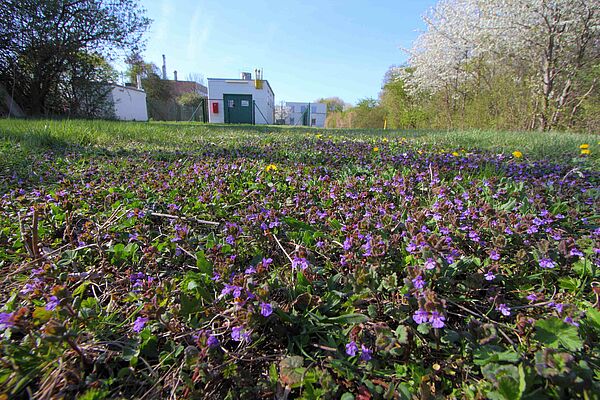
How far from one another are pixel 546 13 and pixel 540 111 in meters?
3.68

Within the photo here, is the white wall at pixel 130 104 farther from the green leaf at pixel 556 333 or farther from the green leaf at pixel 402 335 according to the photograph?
the green leaf at pixel 556 333

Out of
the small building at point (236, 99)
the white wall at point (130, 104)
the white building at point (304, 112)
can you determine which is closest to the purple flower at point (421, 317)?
the white wall at point (130, 104)

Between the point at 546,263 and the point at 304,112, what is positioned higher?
the point at 304,112

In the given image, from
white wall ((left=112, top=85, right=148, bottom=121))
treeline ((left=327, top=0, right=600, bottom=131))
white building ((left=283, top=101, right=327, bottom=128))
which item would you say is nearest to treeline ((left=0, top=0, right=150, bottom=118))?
white wall ((left=112, top=85, right=148, bottom=121))

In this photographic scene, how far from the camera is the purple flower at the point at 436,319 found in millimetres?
867

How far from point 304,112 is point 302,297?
4508 centimetres

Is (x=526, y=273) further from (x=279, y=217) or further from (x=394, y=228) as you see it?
(x=279, y=217)

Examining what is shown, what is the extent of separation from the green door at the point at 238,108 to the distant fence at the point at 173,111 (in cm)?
343

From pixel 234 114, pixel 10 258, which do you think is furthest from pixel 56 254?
pixel 234 114

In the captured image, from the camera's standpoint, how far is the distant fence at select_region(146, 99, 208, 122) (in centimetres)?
3105

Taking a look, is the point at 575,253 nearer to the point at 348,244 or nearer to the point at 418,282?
the point at 418,282

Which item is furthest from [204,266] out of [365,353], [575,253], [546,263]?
[575,253]

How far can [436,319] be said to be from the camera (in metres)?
0.88

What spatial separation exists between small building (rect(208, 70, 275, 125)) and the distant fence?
9.22ft
